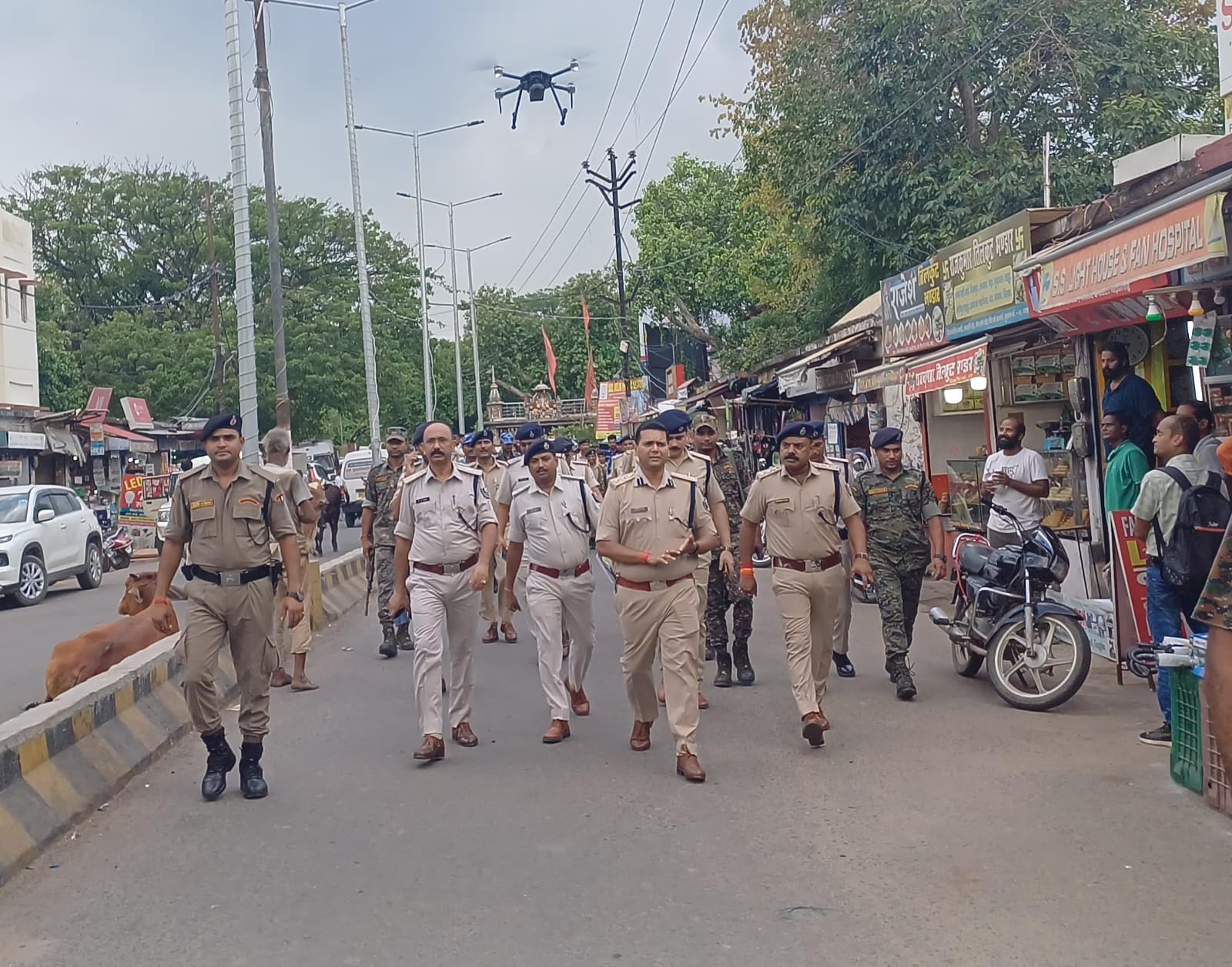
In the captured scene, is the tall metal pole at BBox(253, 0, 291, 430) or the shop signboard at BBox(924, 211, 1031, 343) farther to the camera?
the tall metal pole at BBox(253, 0, 291, 430)

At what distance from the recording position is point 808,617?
23.4ft

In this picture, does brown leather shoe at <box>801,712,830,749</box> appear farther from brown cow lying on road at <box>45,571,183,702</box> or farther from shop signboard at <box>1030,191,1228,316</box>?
brown cow lying on road at <box>45,571,183,702</box>

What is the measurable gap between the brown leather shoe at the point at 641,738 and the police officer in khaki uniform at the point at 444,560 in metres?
0.96

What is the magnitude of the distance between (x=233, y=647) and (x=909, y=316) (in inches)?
390

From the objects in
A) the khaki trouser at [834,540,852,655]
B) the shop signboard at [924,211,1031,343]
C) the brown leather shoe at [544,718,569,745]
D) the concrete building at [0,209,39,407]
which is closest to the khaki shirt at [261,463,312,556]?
the brown leather shoe at [544,718,569,745]

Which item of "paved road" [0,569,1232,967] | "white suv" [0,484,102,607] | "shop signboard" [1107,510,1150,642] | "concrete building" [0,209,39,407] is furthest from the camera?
"concrete building" [0,209,39,407]

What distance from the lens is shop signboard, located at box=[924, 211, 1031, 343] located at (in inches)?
421

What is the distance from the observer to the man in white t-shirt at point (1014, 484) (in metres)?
9.82

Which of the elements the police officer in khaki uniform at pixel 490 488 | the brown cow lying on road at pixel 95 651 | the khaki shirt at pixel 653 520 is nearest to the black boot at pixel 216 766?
the brown cow lying on road at pixel 95 651

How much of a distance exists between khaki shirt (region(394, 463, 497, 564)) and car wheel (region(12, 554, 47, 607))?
38.0 feet

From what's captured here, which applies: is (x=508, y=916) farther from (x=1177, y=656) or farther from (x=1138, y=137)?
(x=1138, y=137)

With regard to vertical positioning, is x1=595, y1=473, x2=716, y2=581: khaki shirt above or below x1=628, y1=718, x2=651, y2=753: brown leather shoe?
above

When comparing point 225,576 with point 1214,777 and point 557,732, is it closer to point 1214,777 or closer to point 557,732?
point 557,732

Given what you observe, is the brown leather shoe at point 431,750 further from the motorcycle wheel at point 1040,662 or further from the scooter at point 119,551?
the scooter at point 119,551
